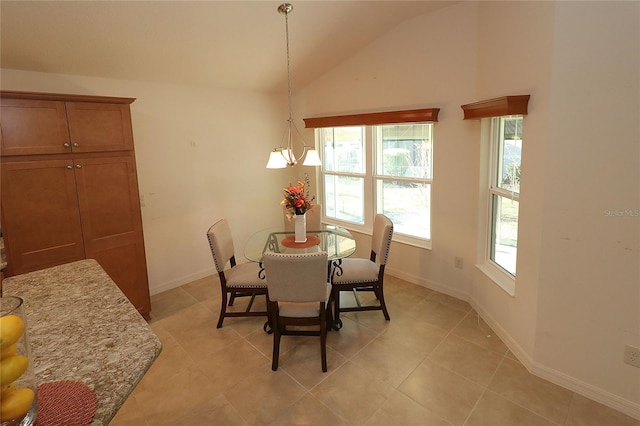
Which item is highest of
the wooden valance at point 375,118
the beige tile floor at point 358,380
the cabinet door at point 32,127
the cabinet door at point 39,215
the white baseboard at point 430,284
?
the wooden valance at point 375,118

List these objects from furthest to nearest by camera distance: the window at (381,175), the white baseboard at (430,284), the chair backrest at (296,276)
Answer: the window at (381,175), the white baseboard at (430,284), the chair backrest at (296,276)

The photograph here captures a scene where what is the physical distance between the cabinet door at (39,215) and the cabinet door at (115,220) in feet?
0.25

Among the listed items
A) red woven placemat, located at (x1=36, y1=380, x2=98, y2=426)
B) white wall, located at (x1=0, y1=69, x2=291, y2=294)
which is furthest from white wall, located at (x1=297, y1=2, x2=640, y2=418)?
white wall, located at (x1=0, y1=69, x2=291, y2=294)

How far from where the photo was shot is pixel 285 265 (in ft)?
7.68

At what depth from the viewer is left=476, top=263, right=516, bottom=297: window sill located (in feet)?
9.02

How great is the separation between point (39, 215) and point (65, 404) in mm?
2342

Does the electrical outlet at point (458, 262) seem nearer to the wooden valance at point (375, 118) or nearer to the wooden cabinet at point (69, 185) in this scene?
the wooden valance at point (375, 118)

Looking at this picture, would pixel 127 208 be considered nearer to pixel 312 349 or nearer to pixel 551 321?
pixel 312 349

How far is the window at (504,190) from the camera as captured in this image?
2764mm

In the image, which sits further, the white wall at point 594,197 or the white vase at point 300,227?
the white vase at point 300,227

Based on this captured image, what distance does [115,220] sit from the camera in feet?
10.0

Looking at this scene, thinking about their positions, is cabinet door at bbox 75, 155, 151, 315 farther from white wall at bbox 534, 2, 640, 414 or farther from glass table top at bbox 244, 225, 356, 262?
white wall at bbox 534, 2, 640, 414

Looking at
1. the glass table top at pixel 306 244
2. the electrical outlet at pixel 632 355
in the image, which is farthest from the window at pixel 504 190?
the glass table top at pixel 306 244

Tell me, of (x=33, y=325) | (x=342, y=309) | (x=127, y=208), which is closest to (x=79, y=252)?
(x=127, y=208)
